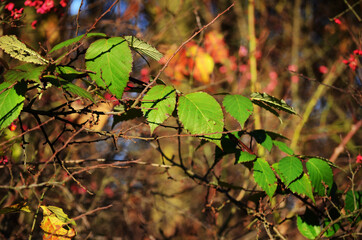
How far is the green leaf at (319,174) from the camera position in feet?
4.50

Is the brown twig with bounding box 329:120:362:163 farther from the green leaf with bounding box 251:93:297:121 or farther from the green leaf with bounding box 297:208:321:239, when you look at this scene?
the green leaf with bounding box 251:93:297:121

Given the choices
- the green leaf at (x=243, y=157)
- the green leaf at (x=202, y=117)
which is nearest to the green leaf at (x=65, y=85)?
the green leaf at (x=202, y=117)

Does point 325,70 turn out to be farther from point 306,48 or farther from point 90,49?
point 90,49

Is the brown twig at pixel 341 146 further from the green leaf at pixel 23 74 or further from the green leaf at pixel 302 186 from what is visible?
the green leaf at pixel 23 74

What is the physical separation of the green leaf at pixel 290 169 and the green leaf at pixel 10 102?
1.01 metres

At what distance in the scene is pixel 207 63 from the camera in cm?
505

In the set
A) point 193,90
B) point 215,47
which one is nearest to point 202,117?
point 193,90

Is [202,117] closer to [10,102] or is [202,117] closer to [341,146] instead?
[10,102]

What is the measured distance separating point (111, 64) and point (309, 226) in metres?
1.22

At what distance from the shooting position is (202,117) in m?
1.19

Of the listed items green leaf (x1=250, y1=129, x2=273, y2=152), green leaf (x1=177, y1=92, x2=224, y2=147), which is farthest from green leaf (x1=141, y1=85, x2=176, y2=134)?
green leaf (x1=250, y1=129, x2=273, y2=152)

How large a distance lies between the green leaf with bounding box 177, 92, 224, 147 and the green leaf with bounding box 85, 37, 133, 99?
0.23 m

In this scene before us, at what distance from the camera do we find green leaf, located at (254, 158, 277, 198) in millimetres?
1308

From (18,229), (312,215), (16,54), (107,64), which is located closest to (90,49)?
(107,64)
